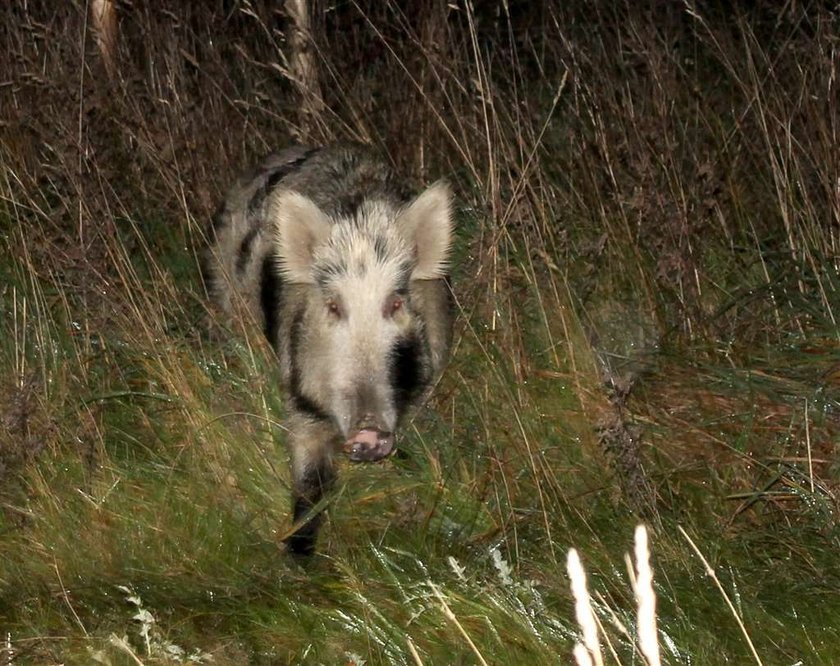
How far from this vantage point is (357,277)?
429cm

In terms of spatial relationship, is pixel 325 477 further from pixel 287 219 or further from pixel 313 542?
pixel 287 219

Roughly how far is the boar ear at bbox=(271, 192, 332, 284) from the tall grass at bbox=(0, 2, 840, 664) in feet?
1.28

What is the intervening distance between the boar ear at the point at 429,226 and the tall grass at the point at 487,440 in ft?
0.52

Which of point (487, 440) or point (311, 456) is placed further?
point (311, 456)

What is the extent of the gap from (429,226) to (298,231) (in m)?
0.43

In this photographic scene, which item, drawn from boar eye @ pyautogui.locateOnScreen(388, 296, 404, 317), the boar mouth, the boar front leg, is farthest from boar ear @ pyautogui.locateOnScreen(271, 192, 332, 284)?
the boar mouth

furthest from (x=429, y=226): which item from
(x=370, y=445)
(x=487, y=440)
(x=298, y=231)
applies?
(x=370, y=445)

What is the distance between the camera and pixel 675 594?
125 inches

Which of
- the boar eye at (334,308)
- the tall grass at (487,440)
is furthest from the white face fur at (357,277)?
the tall grass at (487,440)

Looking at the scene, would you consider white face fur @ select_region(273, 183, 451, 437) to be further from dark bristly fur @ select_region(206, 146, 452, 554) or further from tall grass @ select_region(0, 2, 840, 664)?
tall grass @ select_region(0, 2, 840, 664)

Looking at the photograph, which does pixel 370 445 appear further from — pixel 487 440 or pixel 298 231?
pixel 298 231

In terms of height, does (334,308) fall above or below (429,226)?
below

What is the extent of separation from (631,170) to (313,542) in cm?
195

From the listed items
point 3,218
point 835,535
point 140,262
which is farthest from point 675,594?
point 3,218
